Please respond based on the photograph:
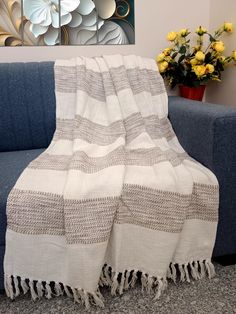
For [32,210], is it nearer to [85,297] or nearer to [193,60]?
[85,297]

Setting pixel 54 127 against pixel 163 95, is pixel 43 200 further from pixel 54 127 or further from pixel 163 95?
pixel 163 95

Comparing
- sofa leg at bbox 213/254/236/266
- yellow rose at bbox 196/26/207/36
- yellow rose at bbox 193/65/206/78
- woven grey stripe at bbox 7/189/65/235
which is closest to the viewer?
woven grey stripe at bbox 7/189/65/235

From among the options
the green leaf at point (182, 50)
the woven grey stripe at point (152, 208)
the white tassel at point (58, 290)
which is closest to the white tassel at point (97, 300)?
the white tassel at point (58, 290)

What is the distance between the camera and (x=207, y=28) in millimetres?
1896

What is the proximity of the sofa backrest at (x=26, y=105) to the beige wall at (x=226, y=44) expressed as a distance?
0.95 metres

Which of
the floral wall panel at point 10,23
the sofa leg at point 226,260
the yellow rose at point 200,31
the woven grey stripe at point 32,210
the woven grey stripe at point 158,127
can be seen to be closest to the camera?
the woven grey stripe at point 32,210

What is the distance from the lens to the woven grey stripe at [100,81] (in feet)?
4.79

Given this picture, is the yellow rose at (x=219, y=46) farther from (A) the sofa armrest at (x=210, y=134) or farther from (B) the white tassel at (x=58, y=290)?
(B) the white tassel at (x=58, y=290)

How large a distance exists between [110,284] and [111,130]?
24.0 inches

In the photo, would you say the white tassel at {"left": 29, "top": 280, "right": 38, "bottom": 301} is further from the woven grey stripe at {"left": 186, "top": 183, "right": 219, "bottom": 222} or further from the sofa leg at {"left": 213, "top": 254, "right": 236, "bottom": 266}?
the sofa leg at {"left": 213, "top": 254, "right": 236, "bottom": 266}

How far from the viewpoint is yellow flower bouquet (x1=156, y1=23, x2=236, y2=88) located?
5.44 feet

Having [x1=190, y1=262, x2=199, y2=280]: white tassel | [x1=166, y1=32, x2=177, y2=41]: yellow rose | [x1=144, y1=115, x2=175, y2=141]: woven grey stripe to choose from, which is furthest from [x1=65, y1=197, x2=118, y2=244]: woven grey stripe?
[x1=166, y1=32, x2=177, y2=41]: yellow rose

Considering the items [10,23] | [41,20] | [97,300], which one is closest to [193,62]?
[41,20]

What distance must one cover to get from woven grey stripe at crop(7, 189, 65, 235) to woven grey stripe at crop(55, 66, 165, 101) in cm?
62
